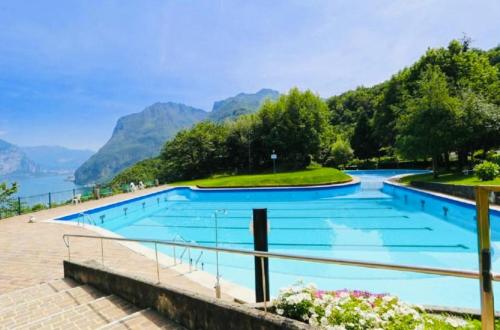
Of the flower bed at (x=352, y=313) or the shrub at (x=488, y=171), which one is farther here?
the shrub at (x=488, y=171)

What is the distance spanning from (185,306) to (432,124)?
1810 centimetres

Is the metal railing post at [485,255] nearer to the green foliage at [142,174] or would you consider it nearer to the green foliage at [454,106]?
the green foliage at [454,106]

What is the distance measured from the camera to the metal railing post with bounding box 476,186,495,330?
1.28m

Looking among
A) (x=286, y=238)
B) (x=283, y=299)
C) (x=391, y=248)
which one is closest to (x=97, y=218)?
(x=286, y=238)

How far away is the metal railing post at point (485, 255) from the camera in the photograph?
128 cm

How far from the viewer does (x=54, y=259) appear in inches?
269

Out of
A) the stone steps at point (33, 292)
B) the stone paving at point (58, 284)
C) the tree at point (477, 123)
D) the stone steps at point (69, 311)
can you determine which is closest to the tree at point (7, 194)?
the stone paving at point (58, 284)

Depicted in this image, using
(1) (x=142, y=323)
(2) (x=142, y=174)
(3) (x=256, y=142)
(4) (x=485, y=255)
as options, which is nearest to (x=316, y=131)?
(3) (x=256, y=142)

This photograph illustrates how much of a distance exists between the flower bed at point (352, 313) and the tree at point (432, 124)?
54.2ft

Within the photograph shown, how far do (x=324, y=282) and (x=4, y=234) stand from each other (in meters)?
10.3

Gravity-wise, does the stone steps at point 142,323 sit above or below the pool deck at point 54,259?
above

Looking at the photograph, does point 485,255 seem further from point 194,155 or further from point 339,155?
point 339,155

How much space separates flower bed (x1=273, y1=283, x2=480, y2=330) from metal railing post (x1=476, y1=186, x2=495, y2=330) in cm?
97

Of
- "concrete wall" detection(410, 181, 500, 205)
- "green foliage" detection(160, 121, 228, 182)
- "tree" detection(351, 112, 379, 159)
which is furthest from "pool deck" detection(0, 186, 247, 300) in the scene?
"tree" detection(351, 112, 379, 159)
